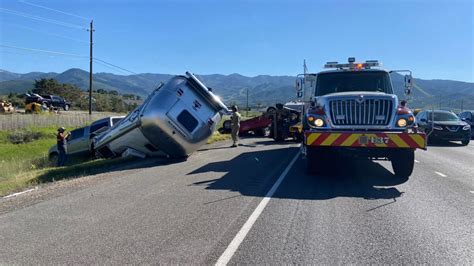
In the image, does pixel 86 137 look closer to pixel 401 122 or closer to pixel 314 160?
pixel 314 160

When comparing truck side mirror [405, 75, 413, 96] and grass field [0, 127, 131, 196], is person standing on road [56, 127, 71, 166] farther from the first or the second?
truck side mirror [405, 75, 413, 96]

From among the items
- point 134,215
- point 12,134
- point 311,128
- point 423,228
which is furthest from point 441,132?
point 12,134

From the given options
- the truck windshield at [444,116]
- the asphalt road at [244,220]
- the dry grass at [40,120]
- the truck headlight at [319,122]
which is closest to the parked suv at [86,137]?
the asphalt road at [244,220]

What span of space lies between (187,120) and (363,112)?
244 inches

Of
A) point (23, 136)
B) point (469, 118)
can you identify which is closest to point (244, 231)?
point (469, 118)

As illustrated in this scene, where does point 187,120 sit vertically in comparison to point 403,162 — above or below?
above

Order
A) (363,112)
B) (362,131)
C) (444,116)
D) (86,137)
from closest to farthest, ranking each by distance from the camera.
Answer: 1. (362,131)
2. (363,112)
3. (86,137)
4. (444,116)

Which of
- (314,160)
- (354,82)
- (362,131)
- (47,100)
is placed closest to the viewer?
(362,131)

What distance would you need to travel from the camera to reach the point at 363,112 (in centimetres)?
916

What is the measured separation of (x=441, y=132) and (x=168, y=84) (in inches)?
522

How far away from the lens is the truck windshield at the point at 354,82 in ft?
35.2

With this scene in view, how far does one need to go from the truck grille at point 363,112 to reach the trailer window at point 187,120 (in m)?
5.66

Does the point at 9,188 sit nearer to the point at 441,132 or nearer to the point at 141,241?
the point at 141,241

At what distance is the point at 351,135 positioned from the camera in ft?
28.8
